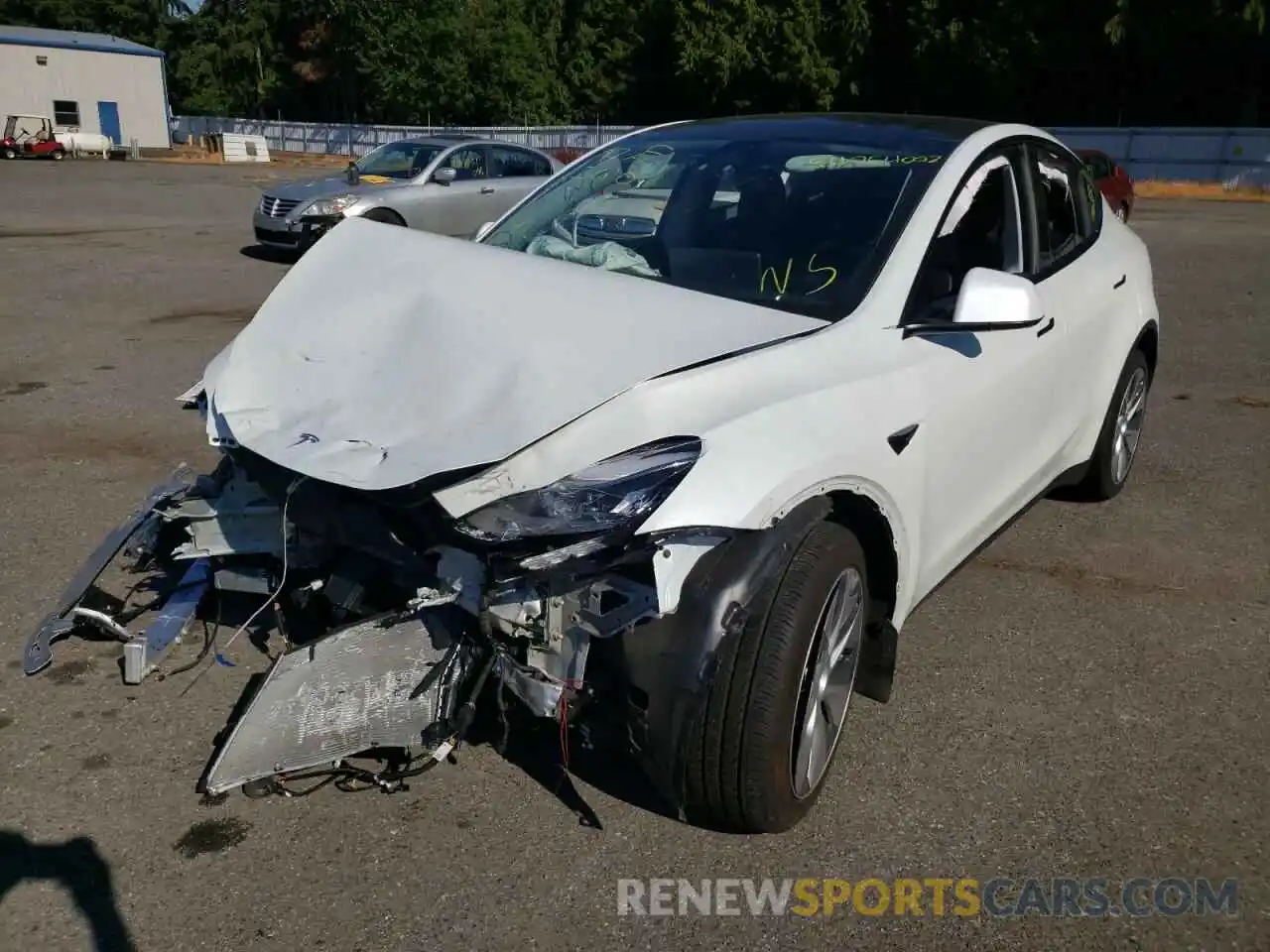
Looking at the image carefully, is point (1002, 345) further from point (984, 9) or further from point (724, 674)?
point (984, 9)

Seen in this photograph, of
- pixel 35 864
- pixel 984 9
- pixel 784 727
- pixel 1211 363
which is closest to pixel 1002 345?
pixel 784 727

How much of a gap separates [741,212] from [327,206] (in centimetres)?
1037

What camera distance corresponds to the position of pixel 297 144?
55.6 meters

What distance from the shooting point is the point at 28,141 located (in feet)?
133

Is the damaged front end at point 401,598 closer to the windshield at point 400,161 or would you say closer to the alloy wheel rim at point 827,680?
the alloy wheel rim at point 827,680

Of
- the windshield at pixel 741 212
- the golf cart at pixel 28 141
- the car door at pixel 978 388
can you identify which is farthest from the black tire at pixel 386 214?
the golf cart at pixel 28 141

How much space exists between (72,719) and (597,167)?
8.97ft

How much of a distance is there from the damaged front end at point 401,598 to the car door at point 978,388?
3.29 ft

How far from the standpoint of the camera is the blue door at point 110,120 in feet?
162

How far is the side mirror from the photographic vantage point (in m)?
3.10

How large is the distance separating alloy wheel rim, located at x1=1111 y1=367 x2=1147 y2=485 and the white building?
51342mm

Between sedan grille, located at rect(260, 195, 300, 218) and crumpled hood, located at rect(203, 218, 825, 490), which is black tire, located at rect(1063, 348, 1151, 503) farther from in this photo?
sedan grille, located at rect(260, 195, 300, 218)

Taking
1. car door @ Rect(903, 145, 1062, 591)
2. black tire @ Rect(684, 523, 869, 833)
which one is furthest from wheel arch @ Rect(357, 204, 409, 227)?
black tire @ Rect(684, 523, 869, 833)

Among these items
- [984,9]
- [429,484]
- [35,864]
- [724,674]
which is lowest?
[35,864]
